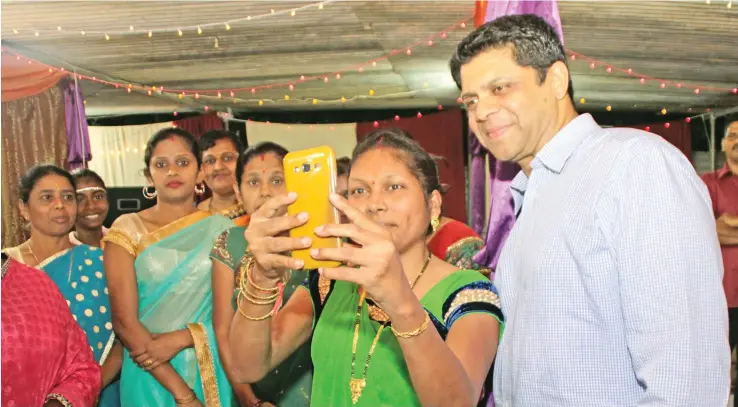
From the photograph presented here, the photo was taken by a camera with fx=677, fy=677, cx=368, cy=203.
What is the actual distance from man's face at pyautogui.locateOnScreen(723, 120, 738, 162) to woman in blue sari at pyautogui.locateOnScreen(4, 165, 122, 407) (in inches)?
120

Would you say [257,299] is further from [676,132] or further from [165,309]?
[676,132]

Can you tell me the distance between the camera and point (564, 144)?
109cm

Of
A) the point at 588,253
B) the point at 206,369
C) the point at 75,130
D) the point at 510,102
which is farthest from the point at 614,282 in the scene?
the point at 75,130

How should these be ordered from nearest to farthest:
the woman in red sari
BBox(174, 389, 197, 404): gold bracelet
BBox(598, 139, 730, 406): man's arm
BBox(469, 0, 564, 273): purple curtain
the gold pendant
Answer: BBox(598, 139, 730, 406): man's arm, the gold pendant, the woman in red sari, BBox(469, 0, 564, 273): purple curtain, BBox(174, 389, 197, 404): gold bracelet

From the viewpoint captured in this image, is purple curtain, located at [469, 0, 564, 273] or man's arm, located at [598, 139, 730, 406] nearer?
man's arm, located at [598, 139, 730, 406]

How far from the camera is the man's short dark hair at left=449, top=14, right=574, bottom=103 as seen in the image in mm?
1132

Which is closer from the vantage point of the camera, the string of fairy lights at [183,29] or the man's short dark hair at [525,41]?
the man's short dark hair at [525,41]

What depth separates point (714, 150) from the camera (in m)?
3.82

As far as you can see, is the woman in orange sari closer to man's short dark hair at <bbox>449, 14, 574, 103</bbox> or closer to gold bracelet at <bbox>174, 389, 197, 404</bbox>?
gold bracelet at <bbox>174, 389, 197, 404</bbox>

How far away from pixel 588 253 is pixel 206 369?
6.06ft

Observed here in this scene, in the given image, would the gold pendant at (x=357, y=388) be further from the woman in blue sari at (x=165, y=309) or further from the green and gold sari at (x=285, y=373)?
the woman in blue sari at (x=165, y=309)

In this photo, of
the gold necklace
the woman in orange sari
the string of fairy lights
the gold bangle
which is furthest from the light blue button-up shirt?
the string of fairy lights


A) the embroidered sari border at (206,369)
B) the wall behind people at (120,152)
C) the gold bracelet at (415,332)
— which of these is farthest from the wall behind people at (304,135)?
the gold bracelet at (415,332)

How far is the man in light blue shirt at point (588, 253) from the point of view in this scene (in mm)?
890
